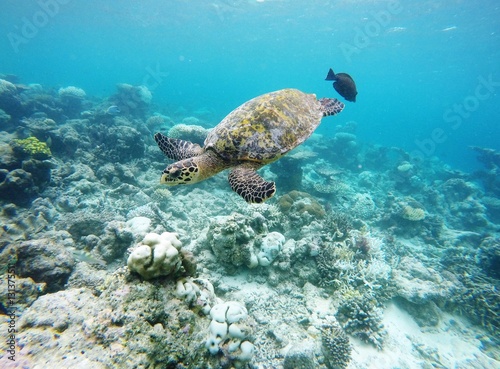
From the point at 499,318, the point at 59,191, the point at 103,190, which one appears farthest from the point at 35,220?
the point at 499,318

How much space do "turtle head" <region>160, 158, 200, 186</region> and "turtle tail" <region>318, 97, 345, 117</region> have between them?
3.81 m

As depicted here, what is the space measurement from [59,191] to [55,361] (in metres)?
7.79

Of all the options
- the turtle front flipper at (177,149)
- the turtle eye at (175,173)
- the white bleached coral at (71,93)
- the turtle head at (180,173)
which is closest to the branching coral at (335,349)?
the turtle head at (180,173)

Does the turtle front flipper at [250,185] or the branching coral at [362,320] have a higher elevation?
the turtle front flipper at [250,185]

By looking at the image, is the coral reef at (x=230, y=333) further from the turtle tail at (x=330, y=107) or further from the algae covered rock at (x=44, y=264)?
the turtle tail at (x=330, y=107)

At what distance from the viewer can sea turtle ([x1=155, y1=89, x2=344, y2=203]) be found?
4.09 meters

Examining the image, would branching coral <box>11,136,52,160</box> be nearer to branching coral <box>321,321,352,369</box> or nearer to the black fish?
the black fish

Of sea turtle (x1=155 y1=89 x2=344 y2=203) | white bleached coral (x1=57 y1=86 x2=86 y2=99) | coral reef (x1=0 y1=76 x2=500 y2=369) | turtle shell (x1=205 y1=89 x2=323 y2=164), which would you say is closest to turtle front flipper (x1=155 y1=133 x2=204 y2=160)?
sea turtle (x1=155 y1=89 x2=344 y2=203)

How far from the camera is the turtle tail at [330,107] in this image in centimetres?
616

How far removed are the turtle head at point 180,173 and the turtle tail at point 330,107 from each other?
3811 mm

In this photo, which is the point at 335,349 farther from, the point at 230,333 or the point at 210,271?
the point at 210,271

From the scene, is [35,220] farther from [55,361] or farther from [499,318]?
[499,318]

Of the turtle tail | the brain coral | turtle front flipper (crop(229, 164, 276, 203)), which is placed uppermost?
the turtle tail

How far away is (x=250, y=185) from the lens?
411cm
